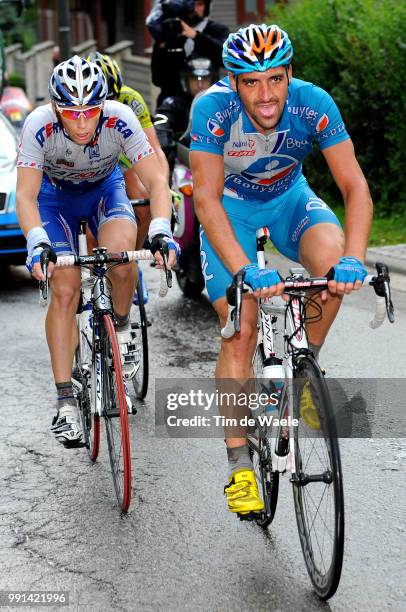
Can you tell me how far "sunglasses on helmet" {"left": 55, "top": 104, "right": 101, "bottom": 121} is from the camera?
522cm

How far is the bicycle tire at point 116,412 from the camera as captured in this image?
4.80 metres

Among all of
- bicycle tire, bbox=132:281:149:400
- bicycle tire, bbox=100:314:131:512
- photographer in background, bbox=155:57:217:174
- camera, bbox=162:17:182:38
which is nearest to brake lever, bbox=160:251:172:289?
bicycle tire, bbox=100:314:131:512

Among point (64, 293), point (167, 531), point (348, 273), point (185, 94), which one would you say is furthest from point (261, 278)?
point (185, 94)

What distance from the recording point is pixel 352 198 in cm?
454

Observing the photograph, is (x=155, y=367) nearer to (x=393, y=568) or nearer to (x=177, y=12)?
(x=393, y=568)

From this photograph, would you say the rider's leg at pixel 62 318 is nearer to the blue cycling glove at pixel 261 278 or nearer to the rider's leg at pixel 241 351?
the rider's leg at pixel 241 351

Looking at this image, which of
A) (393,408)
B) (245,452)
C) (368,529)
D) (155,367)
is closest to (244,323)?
(245,452)

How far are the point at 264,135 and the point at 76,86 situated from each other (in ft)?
3.39

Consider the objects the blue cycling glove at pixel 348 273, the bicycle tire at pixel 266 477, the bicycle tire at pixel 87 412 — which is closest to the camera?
the blue cycling glove at pixel 348 273

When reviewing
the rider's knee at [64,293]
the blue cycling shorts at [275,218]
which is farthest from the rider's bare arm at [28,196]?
the blue cycling shorts at [275,218]

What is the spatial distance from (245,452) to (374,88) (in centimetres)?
870

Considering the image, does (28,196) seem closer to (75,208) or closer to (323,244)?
(75,208)

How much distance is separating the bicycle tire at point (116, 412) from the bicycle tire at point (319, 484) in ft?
2.99

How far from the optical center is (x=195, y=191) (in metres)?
4.68
